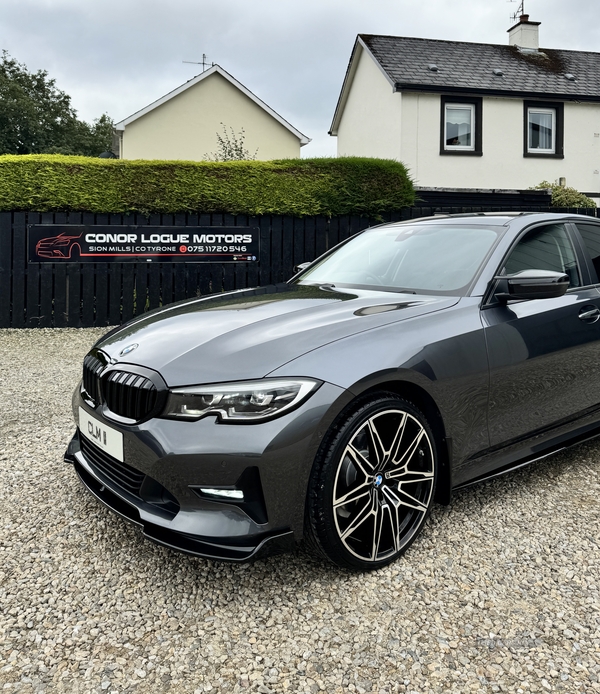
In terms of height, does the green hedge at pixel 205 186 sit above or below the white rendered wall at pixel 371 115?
below

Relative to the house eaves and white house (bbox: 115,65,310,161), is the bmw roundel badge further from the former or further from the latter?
the house eaves

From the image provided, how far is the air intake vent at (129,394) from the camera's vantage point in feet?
7.52

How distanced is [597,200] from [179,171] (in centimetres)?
1353

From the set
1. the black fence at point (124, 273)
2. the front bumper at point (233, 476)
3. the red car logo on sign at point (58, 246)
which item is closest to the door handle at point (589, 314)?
the front bumper at point (233, 476)

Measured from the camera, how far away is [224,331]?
8.37 feet

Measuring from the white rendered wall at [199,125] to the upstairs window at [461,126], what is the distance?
6.35 m

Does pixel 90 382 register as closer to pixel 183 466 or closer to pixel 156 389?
pixel 156 389

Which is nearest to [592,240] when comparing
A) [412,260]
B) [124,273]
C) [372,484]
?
[412,260]

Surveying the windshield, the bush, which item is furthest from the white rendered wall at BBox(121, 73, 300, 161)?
the windshield

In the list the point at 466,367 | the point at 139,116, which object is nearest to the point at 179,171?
the point at 466,367

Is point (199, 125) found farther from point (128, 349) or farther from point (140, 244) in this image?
point (128, 349)

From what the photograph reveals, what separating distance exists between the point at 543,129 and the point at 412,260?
16.5 metres

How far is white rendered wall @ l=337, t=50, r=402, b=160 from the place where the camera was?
1709cm

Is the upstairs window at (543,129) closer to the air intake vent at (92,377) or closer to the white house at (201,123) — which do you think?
the white house at (201,123)
